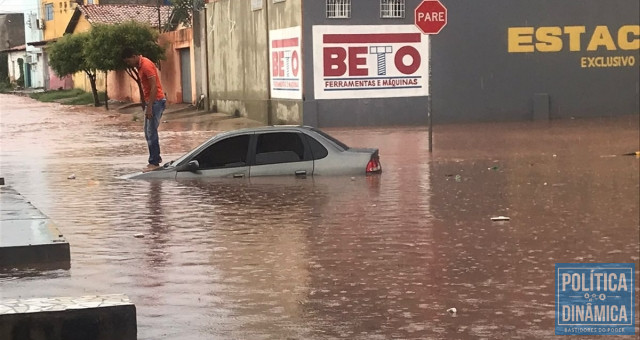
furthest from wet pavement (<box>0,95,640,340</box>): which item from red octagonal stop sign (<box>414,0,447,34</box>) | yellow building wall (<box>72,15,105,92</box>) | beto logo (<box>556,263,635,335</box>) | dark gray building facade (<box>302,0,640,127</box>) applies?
yellow building wall (<box>72,15,105,92</box>)

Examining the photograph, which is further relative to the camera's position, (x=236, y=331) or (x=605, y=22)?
(x=605, y=22)

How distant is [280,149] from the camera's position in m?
16.0

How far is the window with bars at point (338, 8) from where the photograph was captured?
97.2 ft

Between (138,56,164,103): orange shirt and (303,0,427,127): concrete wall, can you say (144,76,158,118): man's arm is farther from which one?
(303,0,427,127): concrete wall

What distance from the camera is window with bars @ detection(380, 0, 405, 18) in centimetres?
2994

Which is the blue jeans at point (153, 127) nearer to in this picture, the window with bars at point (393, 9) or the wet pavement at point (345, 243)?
the wet pavement at point (345, 243)

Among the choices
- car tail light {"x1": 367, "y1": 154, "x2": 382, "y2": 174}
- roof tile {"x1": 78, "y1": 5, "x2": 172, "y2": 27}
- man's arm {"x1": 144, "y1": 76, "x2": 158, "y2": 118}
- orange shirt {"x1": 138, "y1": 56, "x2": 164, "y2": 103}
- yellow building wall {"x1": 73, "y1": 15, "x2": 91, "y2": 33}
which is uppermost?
roof tile {"x1": 78, "y1": 5, "x2": 172, "y2": 27}

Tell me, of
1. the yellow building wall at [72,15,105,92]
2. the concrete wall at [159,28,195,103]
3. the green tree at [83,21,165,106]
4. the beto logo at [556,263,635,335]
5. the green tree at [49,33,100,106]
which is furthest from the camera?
the yellow building wall at [72,15,105,92]

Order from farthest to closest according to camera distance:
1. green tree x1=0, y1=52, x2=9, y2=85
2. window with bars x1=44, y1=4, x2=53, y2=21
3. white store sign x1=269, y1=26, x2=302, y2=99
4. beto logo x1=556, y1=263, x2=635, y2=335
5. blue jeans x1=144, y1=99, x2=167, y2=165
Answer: green tree x1=0, y1=52, x2=9, y2=85, window with bars x1=44, y1=4, x2=53, y2=21, white store sign x1=269, y1=26, x2=302, y2=99, blue jeans x1=144, y1=99, x2=167, y2=165, beto logo x1=556, y1=263, x2=635, y2=335

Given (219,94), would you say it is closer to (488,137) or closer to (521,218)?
(488,137)

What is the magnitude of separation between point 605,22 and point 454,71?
4.88 meters

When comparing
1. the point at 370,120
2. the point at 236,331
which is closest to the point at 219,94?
the point at 370,120

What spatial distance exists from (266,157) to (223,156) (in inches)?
24.8

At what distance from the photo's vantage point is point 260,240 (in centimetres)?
1047
